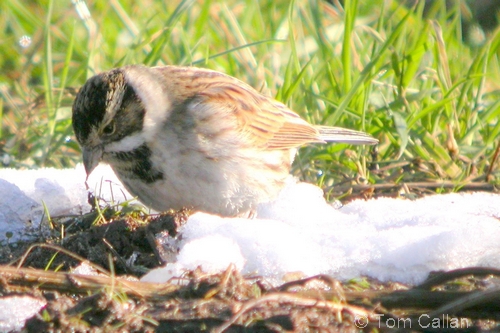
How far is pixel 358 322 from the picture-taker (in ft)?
9.95

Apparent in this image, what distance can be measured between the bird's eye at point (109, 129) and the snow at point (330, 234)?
→ 44cm

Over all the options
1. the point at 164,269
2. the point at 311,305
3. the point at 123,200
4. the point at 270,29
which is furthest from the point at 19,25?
the point at 311,305

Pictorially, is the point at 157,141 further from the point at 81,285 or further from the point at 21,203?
the point at 81,285

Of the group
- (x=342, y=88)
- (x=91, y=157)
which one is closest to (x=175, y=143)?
(x=91, y=157)

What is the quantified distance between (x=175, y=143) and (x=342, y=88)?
181 centimetres

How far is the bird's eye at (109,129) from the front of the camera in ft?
16.1

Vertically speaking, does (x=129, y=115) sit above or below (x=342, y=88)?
above

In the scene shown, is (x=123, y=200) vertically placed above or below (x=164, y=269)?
below

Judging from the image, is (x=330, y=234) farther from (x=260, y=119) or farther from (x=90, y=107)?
(x=260, y=119)

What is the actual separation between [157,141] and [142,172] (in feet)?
0.72

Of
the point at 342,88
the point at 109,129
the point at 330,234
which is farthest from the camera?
the point at 342,88

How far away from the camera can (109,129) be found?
16.2 feet

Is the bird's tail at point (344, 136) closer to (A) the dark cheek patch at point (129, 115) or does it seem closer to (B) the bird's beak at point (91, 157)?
(A) the dark cheek patch at point (129, 115)

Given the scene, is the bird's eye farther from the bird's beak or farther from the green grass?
the green grass
